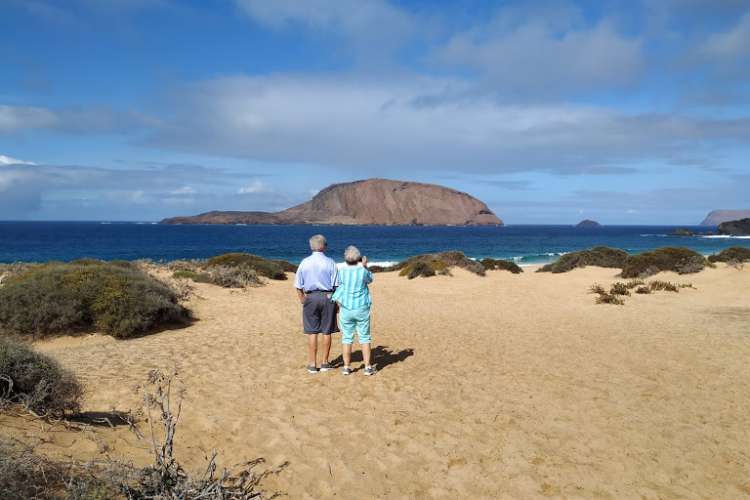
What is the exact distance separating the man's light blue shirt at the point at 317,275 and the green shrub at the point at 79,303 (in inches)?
186

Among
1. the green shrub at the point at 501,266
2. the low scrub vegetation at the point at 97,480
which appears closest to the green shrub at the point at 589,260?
the green shrub at the point at 501,266

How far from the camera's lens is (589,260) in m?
24.9

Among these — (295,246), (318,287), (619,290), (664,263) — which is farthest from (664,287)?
(295,246)

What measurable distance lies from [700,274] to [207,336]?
19.3 meters

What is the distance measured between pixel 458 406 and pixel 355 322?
1.84 metres

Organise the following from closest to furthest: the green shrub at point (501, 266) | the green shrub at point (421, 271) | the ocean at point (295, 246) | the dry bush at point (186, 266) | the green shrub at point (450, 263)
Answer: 1. the dry bush at point (186, 266)
2. the green shrub at point (421, 271)
3. the green shrub at point (450, 263)
4. the green shrub at point (501, 266)
5. the ocean at point (295, 246)

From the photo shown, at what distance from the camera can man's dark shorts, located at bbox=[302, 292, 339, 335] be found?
20.7 ft

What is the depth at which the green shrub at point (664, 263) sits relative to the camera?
1917 centimetres

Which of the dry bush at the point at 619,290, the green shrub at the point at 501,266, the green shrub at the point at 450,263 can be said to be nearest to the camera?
the dry bush at the point at 619,290

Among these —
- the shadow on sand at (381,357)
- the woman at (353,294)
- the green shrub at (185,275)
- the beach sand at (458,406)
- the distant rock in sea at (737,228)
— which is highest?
the distant rock in sea at (737,228)

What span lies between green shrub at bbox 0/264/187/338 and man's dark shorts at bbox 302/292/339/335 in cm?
462

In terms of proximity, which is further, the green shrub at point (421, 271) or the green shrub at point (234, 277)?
the green shrub at point (421, 271)

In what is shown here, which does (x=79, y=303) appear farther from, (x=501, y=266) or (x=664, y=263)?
(x=664, y=263)

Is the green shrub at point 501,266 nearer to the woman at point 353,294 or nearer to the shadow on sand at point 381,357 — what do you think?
the shadow on sand at point 381,357
